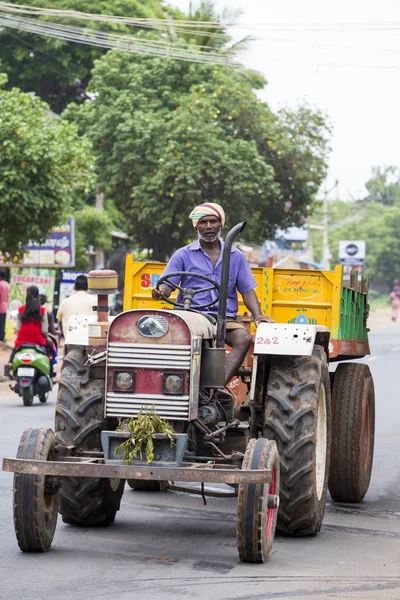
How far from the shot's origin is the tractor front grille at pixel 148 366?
7531 mm

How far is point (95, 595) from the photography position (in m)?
6.55

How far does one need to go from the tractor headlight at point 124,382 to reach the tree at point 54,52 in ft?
133

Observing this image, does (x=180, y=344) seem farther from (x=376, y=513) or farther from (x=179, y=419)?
(x=376, y=513)

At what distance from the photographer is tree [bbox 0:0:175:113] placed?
47969mm

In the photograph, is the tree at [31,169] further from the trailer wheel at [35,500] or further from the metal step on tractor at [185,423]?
the trailer wheel at [35,500]

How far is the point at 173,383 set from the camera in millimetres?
7574

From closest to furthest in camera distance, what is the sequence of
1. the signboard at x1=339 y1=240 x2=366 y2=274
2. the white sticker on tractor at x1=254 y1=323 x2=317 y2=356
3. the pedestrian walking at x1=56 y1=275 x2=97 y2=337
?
the white sticker on tractor at x1=254 y1=323 x2=317 y2=356 < the pedestrian walking at x1=56 y1=275 x2=97 y2=337 < the signboard at x1=339 y1=240 x2=366 y2=274

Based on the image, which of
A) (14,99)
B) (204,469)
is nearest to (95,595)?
(204,469)

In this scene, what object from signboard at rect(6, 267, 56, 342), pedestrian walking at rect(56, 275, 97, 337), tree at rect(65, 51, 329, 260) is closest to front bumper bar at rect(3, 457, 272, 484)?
pedestrian walking at rect(56, 275, 97, 337)

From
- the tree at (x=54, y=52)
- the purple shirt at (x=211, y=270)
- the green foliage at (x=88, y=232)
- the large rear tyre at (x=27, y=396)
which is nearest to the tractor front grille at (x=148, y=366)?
the purple shirt at (x=211, y=270)

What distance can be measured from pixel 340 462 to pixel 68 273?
22.0 metres

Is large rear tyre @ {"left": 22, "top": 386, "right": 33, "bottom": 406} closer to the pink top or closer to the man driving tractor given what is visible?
the pink top

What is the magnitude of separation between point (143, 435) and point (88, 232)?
3102 centimetres

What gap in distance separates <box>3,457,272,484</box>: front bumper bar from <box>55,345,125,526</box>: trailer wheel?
2.15ft
